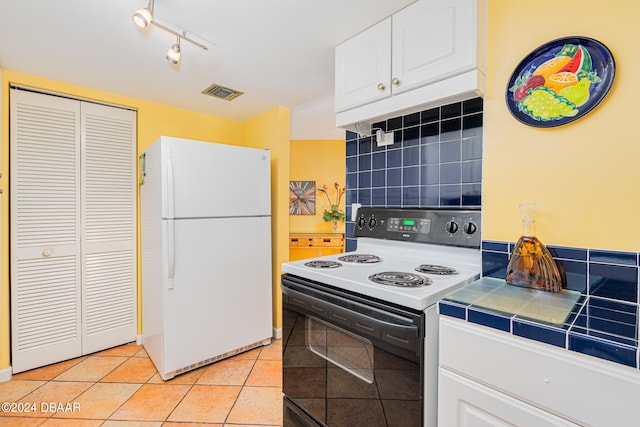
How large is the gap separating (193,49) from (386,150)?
1.30 meters

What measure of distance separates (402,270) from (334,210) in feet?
12.1

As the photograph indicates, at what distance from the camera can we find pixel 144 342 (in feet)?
8.37

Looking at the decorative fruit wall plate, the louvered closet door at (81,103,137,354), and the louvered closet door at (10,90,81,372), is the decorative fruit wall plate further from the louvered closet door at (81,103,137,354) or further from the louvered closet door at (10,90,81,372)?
the louvered closet door at (10,90,81,372)

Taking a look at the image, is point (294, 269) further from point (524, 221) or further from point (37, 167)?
point (37, 167)

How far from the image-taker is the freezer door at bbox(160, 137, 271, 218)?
2053mm

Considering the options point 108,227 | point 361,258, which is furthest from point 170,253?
point 361,258

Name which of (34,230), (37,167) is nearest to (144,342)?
(34,230)

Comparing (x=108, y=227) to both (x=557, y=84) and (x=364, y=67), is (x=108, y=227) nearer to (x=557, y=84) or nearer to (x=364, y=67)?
(x=364, y=67)

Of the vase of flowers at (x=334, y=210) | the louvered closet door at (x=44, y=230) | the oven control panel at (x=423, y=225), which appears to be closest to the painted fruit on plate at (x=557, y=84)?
the oven control panel at (x=423, y=225)

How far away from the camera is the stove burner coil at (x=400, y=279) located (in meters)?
1.12

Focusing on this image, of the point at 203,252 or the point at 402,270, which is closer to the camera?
the point at 402,270

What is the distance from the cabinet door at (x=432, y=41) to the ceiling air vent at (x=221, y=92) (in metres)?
1.47

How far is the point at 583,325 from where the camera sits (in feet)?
2.53

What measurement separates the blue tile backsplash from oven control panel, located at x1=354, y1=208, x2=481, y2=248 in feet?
0.23
